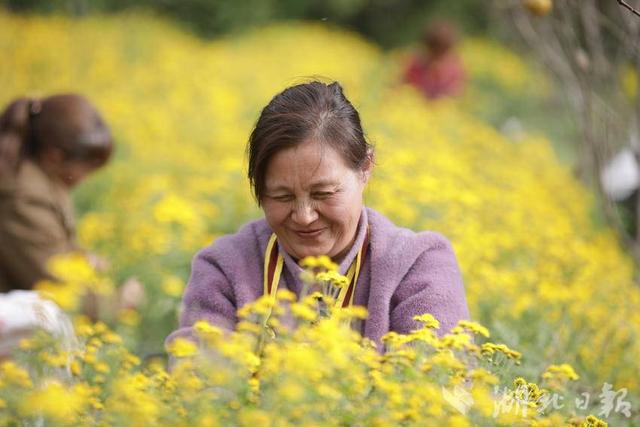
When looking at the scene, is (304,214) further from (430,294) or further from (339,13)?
(339,13)

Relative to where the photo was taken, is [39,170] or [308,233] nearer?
[308,233]

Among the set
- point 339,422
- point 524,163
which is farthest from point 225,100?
point 339,422

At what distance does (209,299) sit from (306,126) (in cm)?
54

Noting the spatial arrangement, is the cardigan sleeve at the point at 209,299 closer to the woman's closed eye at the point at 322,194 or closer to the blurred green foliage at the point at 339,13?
the woman's closed eye at the point at 322,194

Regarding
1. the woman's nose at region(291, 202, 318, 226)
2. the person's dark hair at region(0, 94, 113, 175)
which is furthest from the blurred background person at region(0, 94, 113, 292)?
the woman's nose at region(291, 202, 318, 226)

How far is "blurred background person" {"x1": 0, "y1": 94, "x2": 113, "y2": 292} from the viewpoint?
349cm

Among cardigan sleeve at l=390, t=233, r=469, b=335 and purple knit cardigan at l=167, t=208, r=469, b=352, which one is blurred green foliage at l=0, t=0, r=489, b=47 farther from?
cardigan sleeve at l=390, t=233, r=469, b=335

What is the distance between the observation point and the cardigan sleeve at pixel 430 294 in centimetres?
239

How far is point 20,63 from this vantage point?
28.7 ft

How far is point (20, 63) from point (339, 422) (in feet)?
25.2

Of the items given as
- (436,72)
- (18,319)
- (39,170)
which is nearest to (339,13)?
(436,72)

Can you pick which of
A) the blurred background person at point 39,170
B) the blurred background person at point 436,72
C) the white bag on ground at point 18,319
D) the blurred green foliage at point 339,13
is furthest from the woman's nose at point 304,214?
the blurred green foliage at point 339,13

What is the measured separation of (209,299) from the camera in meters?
2.48

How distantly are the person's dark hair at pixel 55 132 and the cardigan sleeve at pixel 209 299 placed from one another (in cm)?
120
